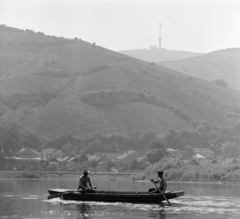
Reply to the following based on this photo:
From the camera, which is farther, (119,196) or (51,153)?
(51,153)

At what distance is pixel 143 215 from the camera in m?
40.4

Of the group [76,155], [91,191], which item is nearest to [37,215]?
[91,191]

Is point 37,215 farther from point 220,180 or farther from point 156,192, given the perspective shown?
point 220,180

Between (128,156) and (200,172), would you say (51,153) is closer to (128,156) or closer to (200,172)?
(128,156)

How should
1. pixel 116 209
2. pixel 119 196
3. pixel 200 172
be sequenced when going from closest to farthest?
pixel 116 209 < pixel 119 196 < pixel 200 172

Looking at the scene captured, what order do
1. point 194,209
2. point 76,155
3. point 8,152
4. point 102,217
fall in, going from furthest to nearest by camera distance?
point 76,155, point 8,152, point 194,209, point 102,217

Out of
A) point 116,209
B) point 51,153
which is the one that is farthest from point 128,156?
point 116,209

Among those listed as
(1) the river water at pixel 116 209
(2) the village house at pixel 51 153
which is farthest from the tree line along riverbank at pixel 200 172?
(2) the village house at pixel 51 153

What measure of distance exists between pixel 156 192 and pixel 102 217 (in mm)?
9872

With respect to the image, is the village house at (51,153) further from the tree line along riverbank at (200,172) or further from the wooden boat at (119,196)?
the wooden boat at (119,196)

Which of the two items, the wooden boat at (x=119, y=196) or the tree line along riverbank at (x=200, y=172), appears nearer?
the wooden boat at (x=119, y=196)

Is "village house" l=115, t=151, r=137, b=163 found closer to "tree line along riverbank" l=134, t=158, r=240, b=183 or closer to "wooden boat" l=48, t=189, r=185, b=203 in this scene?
"tree line along riverbank" l=134, t=158, r=240, b=183

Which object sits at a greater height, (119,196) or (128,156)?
(128,156)

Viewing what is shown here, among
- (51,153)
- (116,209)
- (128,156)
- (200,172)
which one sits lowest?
(116,209)
